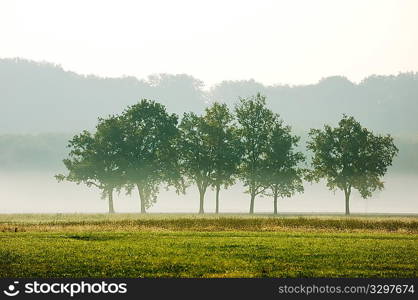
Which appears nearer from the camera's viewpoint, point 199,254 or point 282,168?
point 199,254

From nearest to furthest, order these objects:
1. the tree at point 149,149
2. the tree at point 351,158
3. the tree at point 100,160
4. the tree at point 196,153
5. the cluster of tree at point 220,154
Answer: the tree at point 351,158 < the cluster of tree at point 220,154 < the tree at point 100,160 < the tree at point 196,153 < the tree at point 149,149

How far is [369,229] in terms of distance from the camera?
63.3 meters

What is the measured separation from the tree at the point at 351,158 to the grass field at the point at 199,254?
54.4 m

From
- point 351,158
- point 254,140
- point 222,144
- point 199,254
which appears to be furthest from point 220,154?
point 199,254

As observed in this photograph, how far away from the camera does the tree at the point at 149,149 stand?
4675 inches

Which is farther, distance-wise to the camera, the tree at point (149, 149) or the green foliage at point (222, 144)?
the tree at point (149, 149)

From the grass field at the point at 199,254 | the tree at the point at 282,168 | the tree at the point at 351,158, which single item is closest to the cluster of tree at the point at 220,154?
the tree at the point at 282,168

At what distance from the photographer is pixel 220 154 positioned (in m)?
117

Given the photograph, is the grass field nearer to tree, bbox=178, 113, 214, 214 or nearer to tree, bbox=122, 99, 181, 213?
tree, bbox=178, 113, 214, 214

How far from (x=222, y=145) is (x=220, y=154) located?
2766mm

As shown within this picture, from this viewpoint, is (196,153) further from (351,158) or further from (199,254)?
(199,254)

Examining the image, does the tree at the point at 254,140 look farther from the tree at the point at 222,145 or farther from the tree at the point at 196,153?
the tree at the point at 196,153

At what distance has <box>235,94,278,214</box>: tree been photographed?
117 metres

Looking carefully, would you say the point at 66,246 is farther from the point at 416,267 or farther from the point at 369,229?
the point at 369,229
